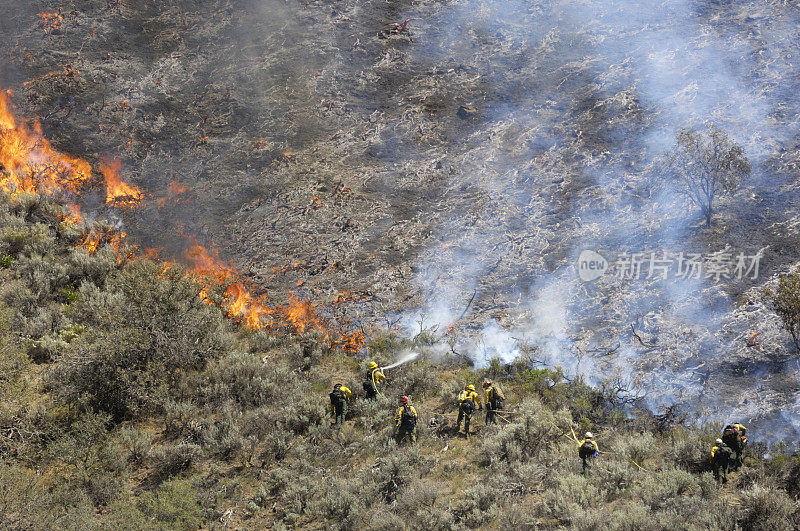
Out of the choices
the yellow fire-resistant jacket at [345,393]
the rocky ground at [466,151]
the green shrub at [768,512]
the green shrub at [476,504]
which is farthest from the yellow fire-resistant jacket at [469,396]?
the green shrub at [768,512]

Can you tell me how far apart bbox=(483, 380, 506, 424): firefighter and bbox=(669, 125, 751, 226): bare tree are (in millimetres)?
8752

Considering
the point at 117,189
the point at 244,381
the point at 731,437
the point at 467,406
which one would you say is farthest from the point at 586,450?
the point at 117,189

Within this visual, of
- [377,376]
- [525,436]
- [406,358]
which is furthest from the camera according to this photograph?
[406,358]

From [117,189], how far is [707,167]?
21085 millimetres

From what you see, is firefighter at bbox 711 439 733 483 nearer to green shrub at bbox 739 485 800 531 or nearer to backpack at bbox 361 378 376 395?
green shrub at bbox 739 485 800 531

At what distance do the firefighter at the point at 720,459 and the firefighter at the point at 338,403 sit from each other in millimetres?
8145

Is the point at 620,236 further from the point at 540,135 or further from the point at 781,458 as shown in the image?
the point at 781,458

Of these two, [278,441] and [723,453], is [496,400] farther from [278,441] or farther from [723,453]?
[278,441]

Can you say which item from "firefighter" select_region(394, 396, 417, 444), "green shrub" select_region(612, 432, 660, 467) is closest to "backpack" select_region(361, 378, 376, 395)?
"firefighter" select_region(394, 396, 417, 444)

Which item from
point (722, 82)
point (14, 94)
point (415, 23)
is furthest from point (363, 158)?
point (14, 94)

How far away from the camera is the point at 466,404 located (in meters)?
12.3

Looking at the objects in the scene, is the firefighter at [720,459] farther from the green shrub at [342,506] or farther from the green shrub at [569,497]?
the green shrub at [342,506]

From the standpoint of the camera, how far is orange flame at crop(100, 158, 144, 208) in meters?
19.5

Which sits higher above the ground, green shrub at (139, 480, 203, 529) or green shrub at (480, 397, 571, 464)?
green shrub at (139, 480, 203, 529)
